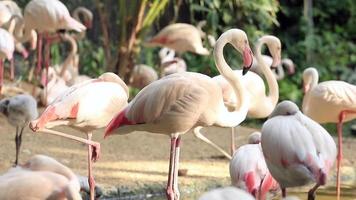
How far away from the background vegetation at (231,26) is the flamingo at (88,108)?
16.7 feet

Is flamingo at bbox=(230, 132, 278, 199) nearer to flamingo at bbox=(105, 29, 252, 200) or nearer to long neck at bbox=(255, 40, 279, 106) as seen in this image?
flamingo at bbox=(105, 29, 252, 200)

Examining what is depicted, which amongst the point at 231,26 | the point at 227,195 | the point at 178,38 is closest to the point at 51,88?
the point at 178,38

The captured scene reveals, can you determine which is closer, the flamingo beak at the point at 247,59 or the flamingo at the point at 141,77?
the flamingo beak at the point at 247,59

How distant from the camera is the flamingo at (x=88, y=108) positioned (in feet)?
18.2

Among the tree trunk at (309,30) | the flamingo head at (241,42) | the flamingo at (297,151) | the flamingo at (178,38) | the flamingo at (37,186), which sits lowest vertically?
the tree trunk at (309,30)

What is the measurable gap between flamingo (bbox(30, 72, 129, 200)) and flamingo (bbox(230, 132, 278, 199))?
0.97 m

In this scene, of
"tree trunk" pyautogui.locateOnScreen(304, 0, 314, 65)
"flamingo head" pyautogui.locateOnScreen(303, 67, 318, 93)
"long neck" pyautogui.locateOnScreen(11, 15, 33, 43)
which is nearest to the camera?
"flamingo head" pyautogui.locateOnScreen(303, 67, 318, 93)

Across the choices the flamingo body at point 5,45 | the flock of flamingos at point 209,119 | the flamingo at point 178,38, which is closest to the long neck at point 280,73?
the flamingo at point 178,38

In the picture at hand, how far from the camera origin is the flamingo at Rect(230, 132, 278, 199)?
521 centimetres

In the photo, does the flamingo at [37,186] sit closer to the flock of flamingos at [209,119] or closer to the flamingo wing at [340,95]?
the flock of flamingos at [209,119]

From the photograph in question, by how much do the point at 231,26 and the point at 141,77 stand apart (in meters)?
2.21

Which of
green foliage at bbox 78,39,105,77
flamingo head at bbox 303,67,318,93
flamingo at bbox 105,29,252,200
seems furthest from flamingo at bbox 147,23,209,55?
flamingo at bbox 105,29,252,200

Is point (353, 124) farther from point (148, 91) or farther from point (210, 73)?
point (148, 91)

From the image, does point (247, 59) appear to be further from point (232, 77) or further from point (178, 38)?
point (178, 38)
